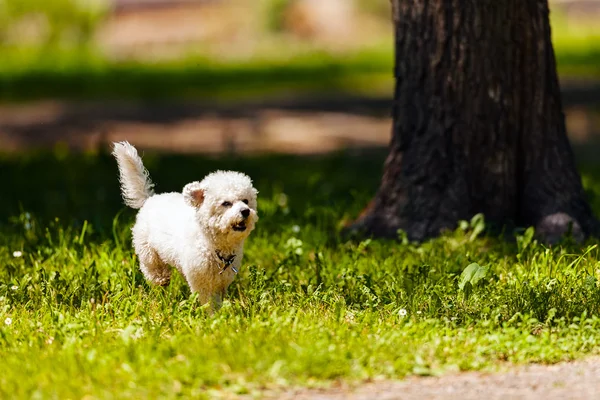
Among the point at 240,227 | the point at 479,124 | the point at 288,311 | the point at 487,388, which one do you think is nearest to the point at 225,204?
the point at 240,227

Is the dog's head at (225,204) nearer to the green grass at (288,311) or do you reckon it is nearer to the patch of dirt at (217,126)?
the green grass at (288,311)

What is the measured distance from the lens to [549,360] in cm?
509

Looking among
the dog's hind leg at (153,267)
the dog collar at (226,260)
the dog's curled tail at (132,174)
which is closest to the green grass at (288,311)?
the dog's hind leg at (153,267)

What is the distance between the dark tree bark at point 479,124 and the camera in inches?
281

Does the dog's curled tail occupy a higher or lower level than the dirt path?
higher

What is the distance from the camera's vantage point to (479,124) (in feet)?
23.6

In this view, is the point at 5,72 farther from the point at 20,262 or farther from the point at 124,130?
the point at 20,262

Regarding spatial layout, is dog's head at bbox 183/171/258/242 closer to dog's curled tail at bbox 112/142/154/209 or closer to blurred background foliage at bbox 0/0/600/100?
dog's curled tail at bbox 112/142/154/209

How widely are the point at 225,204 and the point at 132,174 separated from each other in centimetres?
97

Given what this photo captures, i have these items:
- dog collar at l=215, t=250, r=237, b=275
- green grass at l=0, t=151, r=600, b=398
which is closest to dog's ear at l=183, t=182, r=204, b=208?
dog collar at l=215, t=250, r=237, b=275

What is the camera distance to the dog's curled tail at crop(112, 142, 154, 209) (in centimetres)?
613

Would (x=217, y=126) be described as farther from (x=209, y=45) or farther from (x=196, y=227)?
(x=209, y=45)

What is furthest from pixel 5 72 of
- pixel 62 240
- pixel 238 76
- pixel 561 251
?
pixel 561 251

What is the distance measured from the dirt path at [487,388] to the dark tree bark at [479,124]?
2328 millimetres
